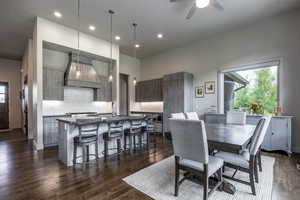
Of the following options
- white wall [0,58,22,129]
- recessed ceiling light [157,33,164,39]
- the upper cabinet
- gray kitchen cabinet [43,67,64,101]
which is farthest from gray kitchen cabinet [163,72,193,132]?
white wall [0,58,22,129]

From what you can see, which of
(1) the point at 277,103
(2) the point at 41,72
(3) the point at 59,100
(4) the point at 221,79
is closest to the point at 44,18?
(2) the point at 41,72

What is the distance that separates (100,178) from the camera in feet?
8.09

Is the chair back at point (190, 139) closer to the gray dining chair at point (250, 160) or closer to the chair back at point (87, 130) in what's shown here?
the gray dining chair at point (250, 160)

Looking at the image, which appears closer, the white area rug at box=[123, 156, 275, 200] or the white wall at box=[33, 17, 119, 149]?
the white area rug at box=[123, 156, 275, 200]

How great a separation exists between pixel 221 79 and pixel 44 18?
5.65 m

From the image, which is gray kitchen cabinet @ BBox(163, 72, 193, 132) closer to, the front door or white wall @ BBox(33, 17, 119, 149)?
white wall @ BBox(33, 17, 119, 149)

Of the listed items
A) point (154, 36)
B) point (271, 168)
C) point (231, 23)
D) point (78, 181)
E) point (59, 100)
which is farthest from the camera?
point (154, 36)

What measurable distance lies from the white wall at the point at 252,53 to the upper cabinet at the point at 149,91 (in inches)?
36.7

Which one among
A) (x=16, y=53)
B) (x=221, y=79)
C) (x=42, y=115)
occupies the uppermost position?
(x=16, y=53)

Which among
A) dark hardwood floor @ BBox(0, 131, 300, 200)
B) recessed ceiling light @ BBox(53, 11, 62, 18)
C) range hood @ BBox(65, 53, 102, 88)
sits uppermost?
recessed ceiling light @ BBox(53, 11, 62, 18)

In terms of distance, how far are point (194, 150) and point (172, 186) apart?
2.89 ft

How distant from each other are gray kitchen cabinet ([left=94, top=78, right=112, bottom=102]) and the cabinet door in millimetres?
5278

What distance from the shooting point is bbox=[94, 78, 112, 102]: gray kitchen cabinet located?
550 cm

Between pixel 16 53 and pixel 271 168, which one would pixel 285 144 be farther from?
pixel 16 53
